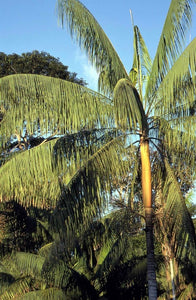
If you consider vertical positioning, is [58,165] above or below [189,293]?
above

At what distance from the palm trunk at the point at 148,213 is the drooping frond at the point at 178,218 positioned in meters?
0.35

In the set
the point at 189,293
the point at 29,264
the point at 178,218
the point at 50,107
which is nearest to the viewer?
the point at 178,218

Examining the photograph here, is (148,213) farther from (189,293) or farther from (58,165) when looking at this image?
(189,293)

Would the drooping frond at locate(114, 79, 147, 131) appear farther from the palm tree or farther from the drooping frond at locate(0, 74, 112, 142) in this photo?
the drooping frond at locate(0, 74, 112, 142)

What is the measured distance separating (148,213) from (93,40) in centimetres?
324

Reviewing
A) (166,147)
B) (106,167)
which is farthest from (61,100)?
(166,147)

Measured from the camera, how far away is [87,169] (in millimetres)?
7098

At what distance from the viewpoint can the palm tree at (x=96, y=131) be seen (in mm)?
7074

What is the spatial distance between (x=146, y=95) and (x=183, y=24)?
1.36m

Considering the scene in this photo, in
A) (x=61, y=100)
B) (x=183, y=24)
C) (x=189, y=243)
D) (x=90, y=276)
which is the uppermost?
(x=183, y=24)

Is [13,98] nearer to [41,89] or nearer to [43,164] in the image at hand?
[41,89]

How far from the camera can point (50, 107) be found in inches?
301

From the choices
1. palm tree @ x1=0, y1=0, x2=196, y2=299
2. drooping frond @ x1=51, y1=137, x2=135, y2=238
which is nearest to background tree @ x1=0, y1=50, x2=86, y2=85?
palm tree @ x1=0, y1=0, x2=196, y2=299

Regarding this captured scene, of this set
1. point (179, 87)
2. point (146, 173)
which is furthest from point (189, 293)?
point (179, 87)
